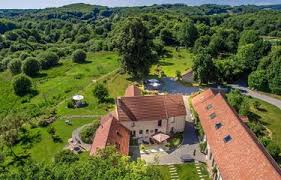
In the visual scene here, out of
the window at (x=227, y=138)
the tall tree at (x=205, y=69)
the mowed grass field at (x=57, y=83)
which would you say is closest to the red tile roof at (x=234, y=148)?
the window at (x=227, y=138)

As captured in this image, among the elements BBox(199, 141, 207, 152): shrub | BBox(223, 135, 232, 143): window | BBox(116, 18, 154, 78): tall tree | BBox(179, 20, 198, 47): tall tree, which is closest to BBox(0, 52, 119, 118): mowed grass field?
BBox(116, 18, 154, 78): tall tree

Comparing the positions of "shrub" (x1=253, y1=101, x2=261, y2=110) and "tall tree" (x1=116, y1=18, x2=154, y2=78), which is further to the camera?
"tall tree" (x1=116, y1=18, x2=154, y2=78)

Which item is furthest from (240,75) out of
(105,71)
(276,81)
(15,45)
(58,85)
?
(15,45)

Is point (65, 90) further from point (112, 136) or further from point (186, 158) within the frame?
point (186, 158)

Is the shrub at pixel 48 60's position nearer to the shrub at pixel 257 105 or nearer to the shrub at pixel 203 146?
the shrub at pixel 257 105

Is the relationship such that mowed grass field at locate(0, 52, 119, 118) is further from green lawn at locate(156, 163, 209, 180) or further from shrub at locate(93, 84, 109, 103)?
green lawn at locate(156, 163, 209, 180)

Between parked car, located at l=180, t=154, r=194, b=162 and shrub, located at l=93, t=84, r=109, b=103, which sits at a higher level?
shrub, located at l=93, t=84, r=109, b=103
